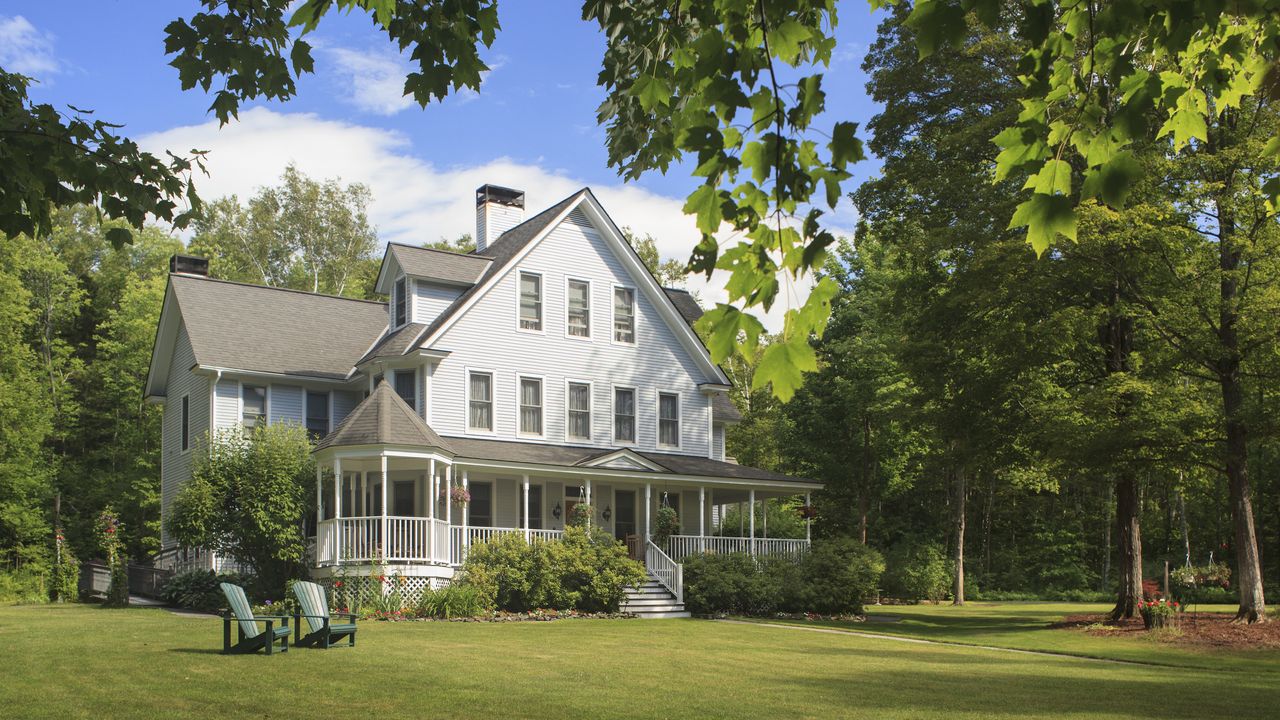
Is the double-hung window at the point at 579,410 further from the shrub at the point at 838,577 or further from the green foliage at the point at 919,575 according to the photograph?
the green foliage at the point at 919,575

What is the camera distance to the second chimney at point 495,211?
36031 millimetres

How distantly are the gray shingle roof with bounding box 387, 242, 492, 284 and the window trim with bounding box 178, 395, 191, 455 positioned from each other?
7445 mm

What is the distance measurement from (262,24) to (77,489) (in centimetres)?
4188

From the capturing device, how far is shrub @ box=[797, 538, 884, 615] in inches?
1123

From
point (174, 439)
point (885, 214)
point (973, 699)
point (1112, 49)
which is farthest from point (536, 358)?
point (1112, 49)

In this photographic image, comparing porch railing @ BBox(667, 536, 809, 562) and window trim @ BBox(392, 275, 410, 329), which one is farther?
window trim @ BBox(392, 275, 410, 329)

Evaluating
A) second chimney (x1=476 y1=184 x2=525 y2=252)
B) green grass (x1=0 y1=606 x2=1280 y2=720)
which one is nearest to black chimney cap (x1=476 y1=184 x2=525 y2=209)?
second chimney (x1=476 y1=184 x2=525 y2=252)

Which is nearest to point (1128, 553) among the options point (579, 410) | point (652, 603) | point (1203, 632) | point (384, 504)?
point (1203, 632)

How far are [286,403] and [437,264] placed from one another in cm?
536

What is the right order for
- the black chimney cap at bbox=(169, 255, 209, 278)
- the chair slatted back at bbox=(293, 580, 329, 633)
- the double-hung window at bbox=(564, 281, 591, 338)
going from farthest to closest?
the black chimney cap at bbox=(169, 255, 209, 278), the double-hung window at bbox=(564, 281, 591, 338), the chair slatted back at bbox=(293, 580, 329, 633)

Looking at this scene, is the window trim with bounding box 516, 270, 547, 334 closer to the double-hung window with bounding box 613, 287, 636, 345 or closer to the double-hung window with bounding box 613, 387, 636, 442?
the double-hung window with bounding box 613, 287, 636, 345

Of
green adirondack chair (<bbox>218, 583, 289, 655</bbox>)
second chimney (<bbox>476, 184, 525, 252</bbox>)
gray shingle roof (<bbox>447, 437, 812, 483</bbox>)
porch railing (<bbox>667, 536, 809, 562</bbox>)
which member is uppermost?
second chimney (<bbox>476, 184, 525, 252</bbox>)

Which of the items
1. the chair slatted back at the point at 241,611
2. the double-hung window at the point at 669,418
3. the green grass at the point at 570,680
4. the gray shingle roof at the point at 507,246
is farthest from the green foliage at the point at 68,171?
the double-hung window at the point at 669,418

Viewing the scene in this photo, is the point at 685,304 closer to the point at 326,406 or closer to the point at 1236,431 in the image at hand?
the point at 326,406
